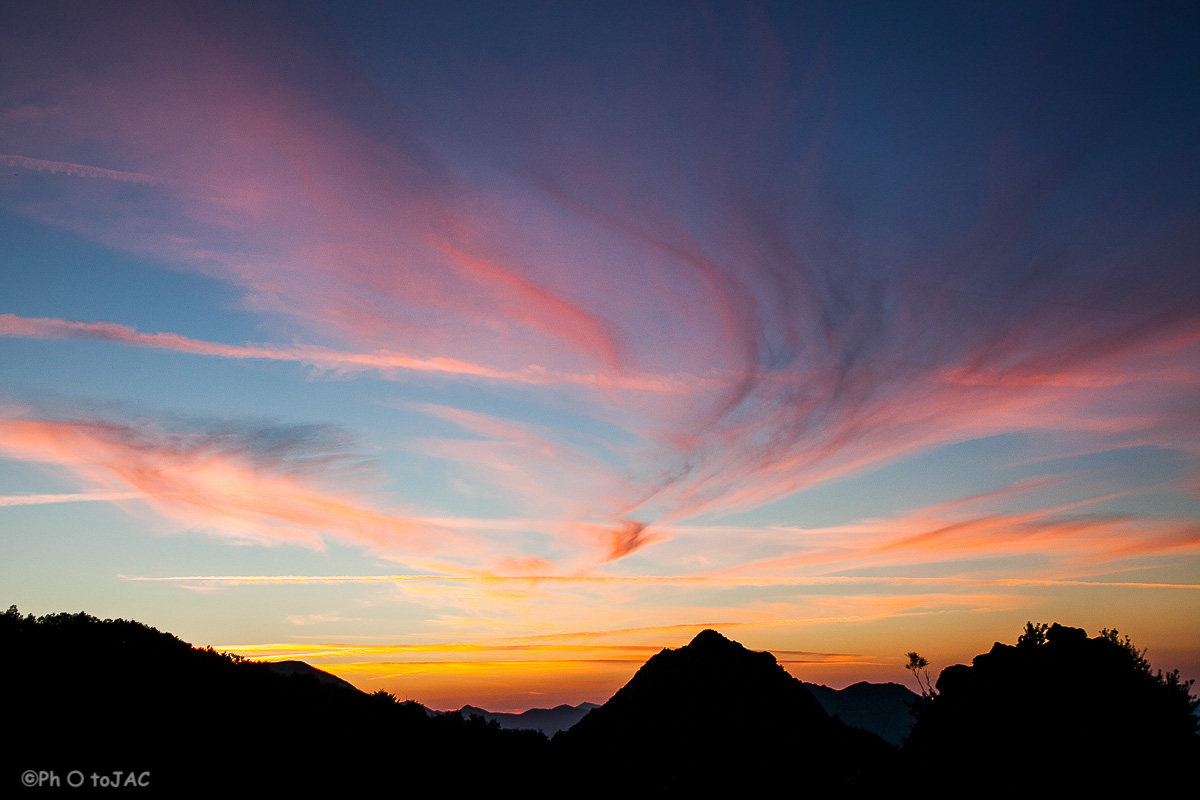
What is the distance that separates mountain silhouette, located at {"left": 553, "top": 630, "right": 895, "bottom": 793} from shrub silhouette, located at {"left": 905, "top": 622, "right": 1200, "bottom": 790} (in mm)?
20211

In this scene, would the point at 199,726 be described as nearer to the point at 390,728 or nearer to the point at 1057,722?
the point at 390,728

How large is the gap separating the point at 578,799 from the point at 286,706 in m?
18.2

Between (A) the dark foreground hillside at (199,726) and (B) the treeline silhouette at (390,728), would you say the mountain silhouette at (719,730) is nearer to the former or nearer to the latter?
(B) the treeline silhouette at (390,728)

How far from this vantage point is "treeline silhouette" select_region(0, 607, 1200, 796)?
2705cm

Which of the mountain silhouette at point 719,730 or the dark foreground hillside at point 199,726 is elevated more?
Result: the dark foreground hillside at point 199,726

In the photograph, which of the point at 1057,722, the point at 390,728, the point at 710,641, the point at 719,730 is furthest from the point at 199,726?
the point at 710,641

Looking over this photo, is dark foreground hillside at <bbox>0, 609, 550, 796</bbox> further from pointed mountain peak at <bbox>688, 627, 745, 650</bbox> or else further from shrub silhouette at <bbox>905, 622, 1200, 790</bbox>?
pointed mountain peak at <bbox>688, 627, 745, 650</bbox>

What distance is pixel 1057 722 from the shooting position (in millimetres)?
34281

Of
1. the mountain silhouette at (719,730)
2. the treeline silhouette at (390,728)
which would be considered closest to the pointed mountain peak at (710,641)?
the mountain silhouette at (719,730)

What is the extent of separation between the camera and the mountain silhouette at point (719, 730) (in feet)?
196

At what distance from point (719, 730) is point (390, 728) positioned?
1664 inches

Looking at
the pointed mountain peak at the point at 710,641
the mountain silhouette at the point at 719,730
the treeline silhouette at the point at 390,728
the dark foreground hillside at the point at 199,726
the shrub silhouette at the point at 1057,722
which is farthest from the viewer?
the pointed mountain peak at the point at 710,641

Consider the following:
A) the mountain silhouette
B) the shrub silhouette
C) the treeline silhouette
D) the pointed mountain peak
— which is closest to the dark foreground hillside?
the treeline silhouette

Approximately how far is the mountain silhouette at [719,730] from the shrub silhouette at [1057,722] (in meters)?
20.2
